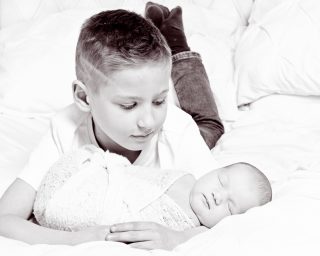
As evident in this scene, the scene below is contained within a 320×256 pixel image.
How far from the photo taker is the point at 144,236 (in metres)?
1.08

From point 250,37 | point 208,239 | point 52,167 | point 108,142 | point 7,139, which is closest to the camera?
point 208,239

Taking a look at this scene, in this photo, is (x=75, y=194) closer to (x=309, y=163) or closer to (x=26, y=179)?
(x=26, y=179)

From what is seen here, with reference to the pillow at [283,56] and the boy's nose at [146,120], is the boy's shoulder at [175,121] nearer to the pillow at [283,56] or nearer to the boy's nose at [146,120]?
the boy's nose at [146,120]

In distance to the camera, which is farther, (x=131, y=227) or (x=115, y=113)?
(x=115, y=113)

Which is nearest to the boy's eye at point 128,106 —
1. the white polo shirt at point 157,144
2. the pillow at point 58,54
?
the white polo shirt at point 157,144

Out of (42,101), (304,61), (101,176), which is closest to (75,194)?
(101,176)

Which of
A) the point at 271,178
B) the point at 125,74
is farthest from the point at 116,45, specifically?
the point at 271,178

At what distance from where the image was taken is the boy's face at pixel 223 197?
1215 millimetres

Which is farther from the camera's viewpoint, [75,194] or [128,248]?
[75,194]

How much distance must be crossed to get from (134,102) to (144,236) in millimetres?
287

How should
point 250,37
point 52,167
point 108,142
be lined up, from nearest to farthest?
point 52,167, point 108,142, point 250,37

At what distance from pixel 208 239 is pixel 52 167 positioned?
43cm

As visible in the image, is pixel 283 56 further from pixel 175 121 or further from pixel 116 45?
pixel 116 45

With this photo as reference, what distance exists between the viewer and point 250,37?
2.14 meters
